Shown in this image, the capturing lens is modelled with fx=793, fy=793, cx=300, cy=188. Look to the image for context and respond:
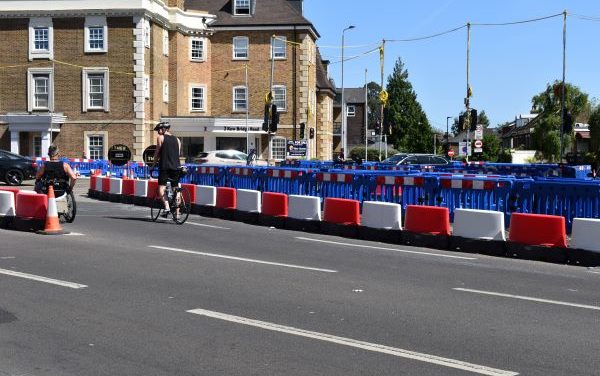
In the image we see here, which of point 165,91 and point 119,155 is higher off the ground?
point 165,91

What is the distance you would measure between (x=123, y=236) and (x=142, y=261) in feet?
10.5

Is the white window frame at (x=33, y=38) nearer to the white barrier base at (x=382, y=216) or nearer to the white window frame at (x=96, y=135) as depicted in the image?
the white window frame at (x=96, y=135)

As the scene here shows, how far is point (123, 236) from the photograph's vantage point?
1383cm

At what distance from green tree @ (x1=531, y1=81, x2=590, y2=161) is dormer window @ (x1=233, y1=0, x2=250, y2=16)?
1370 inches

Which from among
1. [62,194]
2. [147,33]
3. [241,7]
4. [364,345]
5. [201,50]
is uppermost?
[241,7]

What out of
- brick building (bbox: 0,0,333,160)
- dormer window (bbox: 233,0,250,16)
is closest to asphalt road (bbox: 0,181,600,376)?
brick building (bbox: 0,0,333,160)

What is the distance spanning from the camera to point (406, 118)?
11325 centimetres

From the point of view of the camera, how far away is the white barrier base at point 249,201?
1728 centimetres

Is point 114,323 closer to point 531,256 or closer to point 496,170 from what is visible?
point 531,256

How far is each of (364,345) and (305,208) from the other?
964cm

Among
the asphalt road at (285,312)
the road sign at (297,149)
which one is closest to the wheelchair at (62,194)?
the asphalt road at (285,312)

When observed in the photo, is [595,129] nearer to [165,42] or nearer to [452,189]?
[165,42]

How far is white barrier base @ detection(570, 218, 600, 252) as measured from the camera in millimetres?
11547

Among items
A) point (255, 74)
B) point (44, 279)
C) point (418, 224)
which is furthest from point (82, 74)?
point (44, 279)
